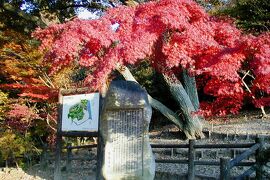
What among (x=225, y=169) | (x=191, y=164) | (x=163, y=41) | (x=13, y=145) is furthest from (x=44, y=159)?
(x=225, y=169)

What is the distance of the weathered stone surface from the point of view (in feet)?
22.8

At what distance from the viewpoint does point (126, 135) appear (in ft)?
23.1

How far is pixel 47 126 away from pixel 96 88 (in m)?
5.05

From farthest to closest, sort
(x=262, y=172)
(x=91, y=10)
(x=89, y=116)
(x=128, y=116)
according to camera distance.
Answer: (x=91, y=10)
(x=89, y=116)
(x=128, y=116)
(x=262, y=172)

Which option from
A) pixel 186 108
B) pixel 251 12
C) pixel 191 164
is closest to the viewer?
pixel 191 164

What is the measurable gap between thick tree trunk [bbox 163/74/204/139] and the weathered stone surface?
5.08 m

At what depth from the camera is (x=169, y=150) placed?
11086 millimetres

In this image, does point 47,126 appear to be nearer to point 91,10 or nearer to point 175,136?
point 175,136

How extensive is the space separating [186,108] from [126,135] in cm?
542

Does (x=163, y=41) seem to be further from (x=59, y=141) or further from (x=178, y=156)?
(x=178, y=156)

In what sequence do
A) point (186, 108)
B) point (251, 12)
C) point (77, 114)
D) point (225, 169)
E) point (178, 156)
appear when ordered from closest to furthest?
point (225, 169) < point (77, 114) < point (178, 156) < point (186, 108) < point (251, 12)

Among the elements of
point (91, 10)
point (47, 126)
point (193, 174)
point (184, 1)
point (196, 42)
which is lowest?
point (193, 174)

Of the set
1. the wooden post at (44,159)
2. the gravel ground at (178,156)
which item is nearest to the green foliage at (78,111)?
the gravel ground at (178,156)

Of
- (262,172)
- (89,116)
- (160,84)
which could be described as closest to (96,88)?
(89,116)
